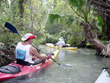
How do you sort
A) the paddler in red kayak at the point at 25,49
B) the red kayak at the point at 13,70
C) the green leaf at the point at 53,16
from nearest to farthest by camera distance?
the red kayak at the point at 13,70
the paddler in red kayak at the point at 25,49
the green leaf at the point at 53,16

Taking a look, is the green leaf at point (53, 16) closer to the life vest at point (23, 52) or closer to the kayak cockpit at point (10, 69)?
the life vest at point (23, 52)

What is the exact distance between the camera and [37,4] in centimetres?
812

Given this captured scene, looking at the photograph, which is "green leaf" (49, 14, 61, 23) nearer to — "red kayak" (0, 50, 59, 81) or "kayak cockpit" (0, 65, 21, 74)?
"red kayak" (0, 50, 59, 81)

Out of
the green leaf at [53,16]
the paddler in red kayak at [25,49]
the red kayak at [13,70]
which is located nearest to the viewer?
the red kayak at [13,70]

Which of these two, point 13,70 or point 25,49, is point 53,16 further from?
point 13,70

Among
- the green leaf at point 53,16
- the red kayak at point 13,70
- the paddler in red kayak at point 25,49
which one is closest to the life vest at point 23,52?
the paddler in red kayak at point 25,49

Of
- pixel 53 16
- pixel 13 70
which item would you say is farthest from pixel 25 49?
pixel 53 16

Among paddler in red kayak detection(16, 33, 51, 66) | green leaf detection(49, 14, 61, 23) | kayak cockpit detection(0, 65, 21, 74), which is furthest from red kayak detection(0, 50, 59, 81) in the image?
green leaf detection(49, 14, 61, 23)

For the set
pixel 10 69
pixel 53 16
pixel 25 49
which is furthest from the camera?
pixel 53 16

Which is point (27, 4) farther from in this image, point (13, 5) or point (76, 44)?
point (76, 44)

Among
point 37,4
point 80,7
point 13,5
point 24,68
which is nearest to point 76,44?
point 80,7

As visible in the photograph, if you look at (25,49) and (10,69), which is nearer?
(10,69)

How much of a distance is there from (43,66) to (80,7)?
16.6ft

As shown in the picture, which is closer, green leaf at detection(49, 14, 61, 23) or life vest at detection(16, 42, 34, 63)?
life vest at detection(16, 42, 34, 63)
